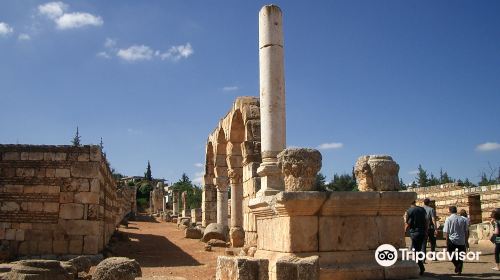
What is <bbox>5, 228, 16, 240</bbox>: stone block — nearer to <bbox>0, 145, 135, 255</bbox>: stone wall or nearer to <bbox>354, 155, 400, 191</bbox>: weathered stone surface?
<bbox>0, 145, 135, 255</bbox>: stone wall

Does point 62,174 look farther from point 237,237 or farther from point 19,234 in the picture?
point 237,237

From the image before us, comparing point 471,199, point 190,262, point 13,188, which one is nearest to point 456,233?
point 190,262

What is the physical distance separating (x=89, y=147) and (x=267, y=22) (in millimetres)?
5503

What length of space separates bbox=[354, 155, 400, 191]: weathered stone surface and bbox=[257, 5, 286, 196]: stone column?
3511mm

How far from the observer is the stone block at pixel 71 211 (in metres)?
11.6

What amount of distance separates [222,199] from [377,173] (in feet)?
47.0

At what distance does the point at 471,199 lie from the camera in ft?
59.7

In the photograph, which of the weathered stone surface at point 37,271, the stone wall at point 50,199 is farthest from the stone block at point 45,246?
the weathered stone surface at point 37,271

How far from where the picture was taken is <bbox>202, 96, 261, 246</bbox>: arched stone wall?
532 inches

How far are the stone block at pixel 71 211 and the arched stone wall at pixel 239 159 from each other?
440cm

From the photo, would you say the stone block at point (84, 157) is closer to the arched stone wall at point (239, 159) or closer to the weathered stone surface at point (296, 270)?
the arched stone wall at point (239, 159)

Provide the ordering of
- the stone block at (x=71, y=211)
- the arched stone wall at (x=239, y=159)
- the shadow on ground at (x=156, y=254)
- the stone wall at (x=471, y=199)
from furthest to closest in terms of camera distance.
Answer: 1. the stone wall at (x=471, y=199)
2. the arched stone wall at (x=239, y=159)
3. the shadow on ground at (x=156, y=254)
4. the stone block at (x=71, y=211)

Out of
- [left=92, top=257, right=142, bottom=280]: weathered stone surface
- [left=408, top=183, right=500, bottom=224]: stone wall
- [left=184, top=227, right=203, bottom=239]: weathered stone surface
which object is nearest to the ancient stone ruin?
[left=92, top=257, right=142, bottom=280]: weathered stone surface

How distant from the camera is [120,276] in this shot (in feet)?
21.2
